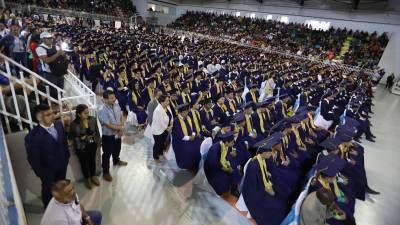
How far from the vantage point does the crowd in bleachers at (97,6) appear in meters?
25.6

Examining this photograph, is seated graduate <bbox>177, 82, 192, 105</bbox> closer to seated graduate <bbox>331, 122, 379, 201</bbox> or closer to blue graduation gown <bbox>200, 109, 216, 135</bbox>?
blue graduation gown <bbox>200, 109, 216, 135</bbox>

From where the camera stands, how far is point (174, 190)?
14.4 ft

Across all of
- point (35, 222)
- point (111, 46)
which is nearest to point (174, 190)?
point (35, 222)

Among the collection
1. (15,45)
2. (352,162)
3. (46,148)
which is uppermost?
(15,45)

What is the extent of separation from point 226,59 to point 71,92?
30.7 feet

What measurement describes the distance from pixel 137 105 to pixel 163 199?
326 centimetres

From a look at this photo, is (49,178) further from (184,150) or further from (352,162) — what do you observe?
(352,162)

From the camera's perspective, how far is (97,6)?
29828 mm

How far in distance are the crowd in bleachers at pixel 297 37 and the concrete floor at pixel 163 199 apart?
17.8 m

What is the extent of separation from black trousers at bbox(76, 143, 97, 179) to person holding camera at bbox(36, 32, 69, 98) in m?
1.33

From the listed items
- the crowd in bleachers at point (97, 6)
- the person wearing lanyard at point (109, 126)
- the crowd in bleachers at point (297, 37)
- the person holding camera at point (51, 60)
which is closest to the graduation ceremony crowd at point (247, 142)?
the person wearing lanyard at point (109, 126)

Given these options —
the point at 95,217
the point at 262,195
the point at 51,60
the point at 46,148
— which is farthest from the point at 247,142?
the point at 51,60

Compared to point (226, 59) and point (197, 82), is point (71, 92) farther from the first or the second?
point (226, 59)

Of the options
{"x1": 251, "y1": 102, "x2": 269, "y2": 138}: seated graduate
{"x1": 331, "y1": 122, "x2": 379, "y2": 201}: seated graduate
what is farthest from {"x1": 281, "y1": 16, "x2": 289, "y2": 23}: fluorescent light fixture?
{"x1": 331, "y1": 122, "x2": 379, "y2": 201}: seated graduate
